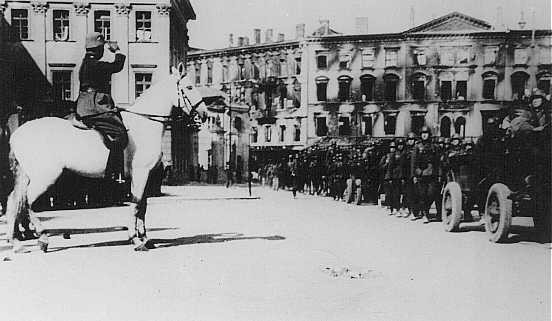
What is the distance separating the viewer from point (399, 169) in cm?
997

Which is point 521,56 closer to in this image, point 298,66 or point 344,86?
point 344,86

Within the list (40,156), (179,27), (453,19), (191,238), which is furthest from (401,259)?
(40,156)

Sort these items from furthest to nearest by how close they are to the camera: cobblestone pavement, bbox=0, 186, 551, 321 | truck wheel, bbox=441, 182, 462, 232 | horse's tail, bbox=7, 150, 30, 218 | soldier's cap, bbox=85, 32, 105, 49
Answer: truck wheel, bbox=441, 182, 462, 232 → horse's tail, bbox=7, 150, 30, 218 → soldier's cap, bbox=85, 32, 105, 49 → cobblestone pavement, bbox=0, 186, 551, 321

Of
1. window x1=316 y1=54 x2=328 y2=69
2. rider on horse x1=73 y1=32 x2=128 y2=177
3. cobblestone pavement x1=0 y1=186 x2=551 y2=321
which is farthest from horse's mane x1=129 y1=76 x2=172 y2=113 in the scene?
window x1=316 y1=54 x2=328 y2=69

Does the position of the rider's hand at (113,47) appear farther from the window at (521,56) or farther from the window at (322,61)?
the window at (521,56)

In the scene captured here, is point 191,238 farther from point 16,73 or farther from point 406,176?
point 406,176

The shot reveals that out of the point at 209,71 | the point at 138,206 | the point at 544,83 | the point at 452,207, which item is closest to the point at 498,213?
the point at 452,207

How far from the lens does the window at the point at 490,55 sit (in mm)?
6648

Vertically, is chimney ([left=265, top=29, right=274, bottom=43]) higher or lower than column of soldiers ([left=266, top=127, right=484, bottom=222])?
higher

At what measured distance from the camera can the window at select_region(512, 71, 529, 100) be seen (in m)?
6.70

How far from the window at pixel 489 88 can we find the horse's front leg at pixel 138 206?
4.26 metres

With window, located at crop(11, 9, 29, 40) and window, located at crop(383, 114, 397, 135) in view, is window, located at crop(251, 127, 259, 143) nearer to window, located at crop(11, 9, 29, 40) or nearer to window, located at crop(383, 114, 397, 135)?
window, located at crop(383, 114, 397, 135)

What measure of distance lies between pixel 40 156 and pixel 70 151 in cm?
31

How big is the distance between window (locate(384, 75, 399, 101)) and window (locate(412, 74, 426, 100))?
0.24 m
